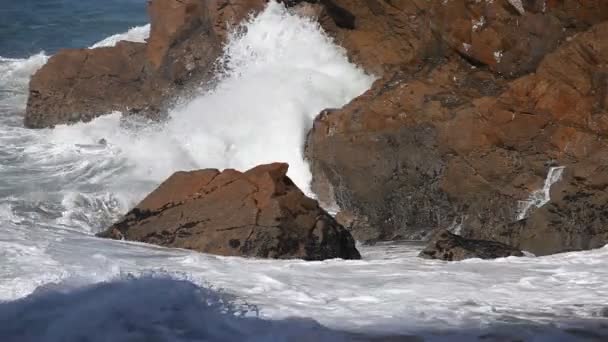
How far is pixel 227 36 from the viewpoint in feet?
42.6

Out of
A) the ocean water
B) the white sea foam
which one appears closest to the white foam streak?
the ocean water

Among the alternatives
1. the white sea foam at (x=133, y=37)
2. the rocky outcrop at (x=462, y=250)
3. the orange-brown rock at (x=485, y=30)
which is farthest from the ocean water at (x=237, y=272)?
the white sea foam at (x=133, y=37)

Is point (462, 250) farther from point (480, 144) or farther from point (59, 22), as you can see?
point (59, 22)

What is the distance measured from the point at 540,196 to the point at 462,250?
4.99 feet

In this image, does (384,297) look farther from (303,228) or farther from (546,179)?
(546,179)

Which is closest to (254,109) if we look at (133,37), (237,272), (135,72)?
(135,72)

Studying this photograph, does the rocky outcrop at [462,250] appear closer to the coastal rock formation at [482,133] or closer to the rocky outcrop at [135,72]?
the coastal rock formation at [482,133]

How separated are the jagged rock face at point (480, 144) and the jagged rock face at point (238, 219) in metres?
1.52

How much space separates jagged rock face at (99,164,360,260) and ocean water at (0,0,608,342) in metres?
0.29

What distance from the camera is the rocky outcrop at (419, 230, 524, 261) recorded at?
7863 mm

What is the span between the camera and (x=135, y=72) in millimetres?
14055

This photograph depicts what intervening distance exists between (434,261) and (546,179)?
188 centimetres

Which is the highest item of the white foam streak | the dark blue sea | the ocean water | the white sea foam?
the dark blue sea

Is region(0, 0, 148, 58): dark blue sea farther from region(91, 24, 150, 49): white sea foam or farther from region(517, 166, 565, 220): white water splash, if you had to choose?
region(517, 166, 565, 220): white water splash
